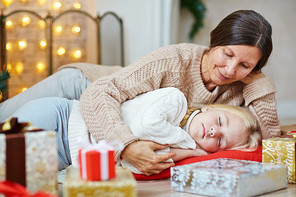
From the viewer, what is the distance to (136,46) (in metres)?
3.77

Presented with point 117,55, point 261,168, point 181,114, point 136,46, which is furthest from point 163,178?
point 136,46

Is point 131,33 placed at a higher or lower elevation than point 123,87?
higher

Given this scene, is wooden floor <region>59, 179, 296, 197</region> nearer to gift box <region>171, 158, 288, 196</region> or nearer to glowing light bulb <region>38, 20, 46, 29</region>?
gift box <region>171, 158, 288, 196</region>

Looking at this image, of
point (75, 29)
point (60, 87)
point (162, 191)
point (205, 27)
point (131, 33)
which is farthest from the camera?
point (205, 27)

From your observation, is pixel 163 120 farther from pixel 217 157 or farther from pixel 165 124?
pixel 217 157

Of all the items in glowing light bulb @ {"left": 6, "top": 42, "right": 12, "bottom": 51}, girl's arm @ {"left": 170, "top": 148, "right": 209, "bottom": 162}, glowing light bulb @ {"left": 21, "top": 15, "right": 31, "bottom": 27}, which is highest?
glowing light bulb @ {"left": 21, "top": 15, "right": 31, "bottom": 27}

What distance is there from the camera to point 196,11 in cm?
408

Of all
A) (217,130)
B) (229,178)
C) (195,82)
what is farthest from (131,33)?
(229,178)

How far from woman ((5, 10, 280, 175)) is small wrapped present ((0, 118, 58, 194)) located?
43 cm

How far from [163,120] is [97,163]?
1.72 feet

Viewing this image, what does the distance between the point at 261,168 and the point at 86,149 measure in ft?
1.87

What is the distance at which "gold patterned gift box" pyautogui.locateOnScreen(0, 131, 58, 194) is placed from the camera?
74cm

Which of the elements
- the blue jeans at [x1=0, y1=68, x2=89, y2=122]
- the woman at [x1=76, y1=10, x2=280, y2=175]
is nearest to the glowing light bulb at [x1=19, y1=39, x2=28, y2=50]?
the blue jeans at [x1=0, y1=68, x2=89, y2=122]

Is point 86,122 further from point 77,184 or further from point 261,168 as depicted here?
point 261,168
